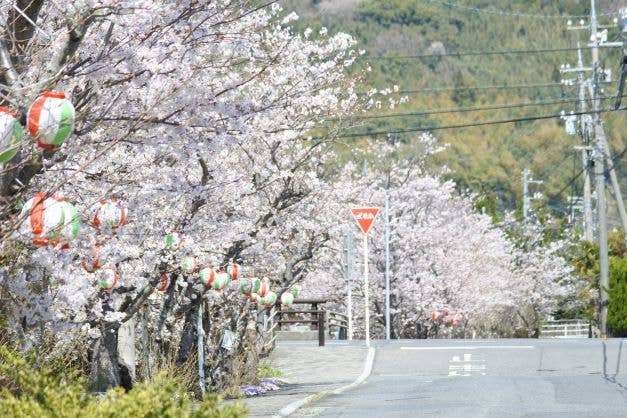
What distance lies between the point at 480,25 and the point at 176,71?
17462cm

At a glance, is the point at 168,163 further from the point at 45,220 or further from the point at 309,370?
the point at 309,370

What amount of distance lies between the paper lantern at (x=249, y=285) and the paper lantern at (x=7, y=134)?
1189cm

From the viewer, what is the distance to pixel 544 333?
58.2 metres

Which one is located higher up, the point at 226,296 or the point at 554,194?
the point at 554,194

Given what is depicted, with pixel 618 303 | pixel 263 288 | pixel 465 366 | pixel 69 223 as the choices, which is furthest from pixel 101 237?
pixel 618 303

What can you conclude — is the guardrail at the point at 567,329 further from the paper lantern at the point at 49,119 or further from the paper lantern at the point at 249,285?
the paper lantern at the point at 49,119

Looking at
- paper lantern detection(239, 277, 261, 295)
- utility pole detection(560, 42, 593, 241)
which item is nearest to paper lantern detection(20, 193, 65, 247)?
paper lantern detection(239, 277, 261, 295)

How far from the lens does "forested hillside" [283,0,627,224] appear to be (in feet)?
424

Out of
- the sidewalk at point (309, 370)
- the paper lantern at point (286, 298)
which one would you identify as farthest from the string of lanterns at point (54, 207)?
the paper lantern at point (286, 298)

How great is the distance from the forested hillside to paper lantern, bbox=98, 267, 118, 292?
91018mm

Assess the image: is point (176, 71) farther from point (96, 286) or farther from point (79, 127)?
point (96, 286)

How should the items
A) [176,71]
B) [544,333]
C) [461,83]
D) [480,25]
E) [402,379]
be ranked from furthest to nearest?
[480,25], [461,83], [544,333], [402,379], [176,71]

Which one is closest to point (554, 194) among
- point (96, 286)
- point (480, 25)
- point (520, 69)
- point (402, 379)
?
point (520, 69)

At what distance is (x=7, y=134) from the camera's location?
788 centimetres
